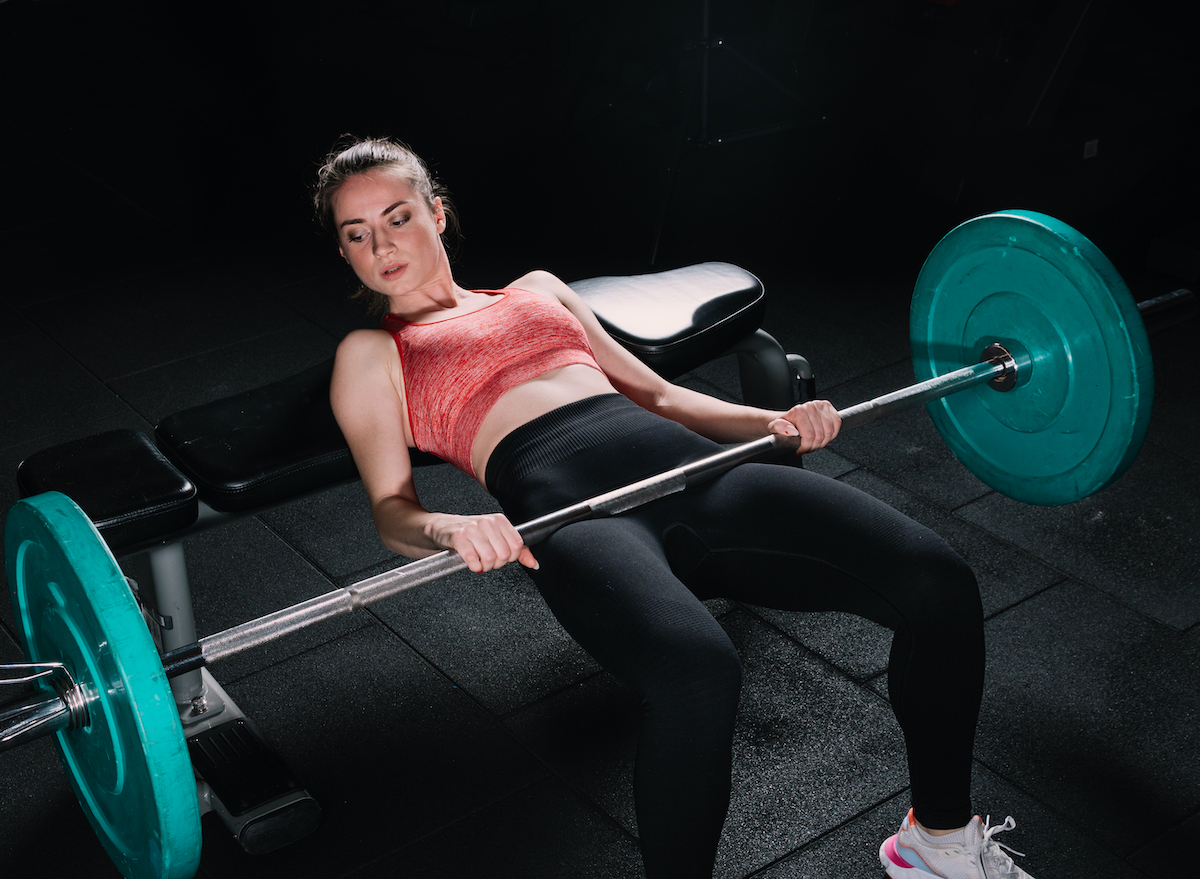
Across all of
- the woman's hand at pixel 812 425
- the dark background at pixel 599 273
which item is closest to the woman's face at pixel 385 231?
the woman's hand at pixel 812 425

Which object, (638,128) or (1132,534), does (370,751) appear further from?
(638,128)

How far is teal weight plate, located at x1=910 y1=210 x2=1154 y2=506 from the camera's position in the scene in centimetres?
178

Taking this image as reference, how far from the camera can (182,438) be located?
69.9 inches

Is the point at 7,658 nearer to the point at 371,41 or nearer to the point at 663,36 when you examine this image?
the point at 663,36

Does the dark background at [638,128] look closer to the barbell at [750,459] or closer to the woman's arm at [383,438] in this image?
the barbell at [750,459]

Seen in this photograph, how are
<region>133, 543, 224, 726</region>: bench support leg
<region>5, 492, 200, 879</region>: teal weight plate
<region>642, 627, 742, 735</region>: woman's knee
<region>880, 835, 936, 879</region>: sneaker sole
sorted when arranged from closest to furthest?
<region>5, 492, 200, 879</region>: teal weight plate → <region>642, 627, 742, 735</region>: woman's knee → <region>880, 835, 936, 879</region>: sneaker sole → <region>133, 543, 224, 726</region>: bench support leg

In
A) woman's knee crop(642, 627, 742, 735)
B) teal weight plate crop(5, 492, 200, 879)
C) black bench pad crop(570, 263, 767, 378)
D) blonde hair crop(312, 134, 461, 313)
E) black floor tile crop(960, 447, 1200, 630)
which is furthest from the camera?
black floor tile crop(960, 447, 1200, 630)

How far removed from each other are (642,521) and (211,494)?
0.60 m

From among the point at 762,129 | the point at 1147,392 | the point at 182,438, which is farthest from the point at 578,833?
the point at 762,129

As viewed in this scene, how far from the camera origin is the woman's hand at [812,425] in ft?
5.71

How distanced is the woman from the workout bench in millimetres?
101

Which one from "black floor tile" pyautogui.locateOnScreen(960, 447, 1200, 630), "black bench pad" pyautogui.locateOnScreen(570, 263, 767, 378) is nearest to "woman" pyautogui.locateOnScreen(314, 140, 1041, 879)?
"black bench pad" pyautogui.locateOnScreen(570, 263, 767, 378)

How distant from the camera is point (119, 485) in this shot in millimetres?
1638

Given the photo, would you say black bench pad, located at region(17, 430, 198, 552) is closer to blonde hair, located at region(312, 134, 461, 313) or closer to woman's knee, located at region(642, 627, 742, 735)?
blonde hair, located at region(312, 134, 461, 313)
